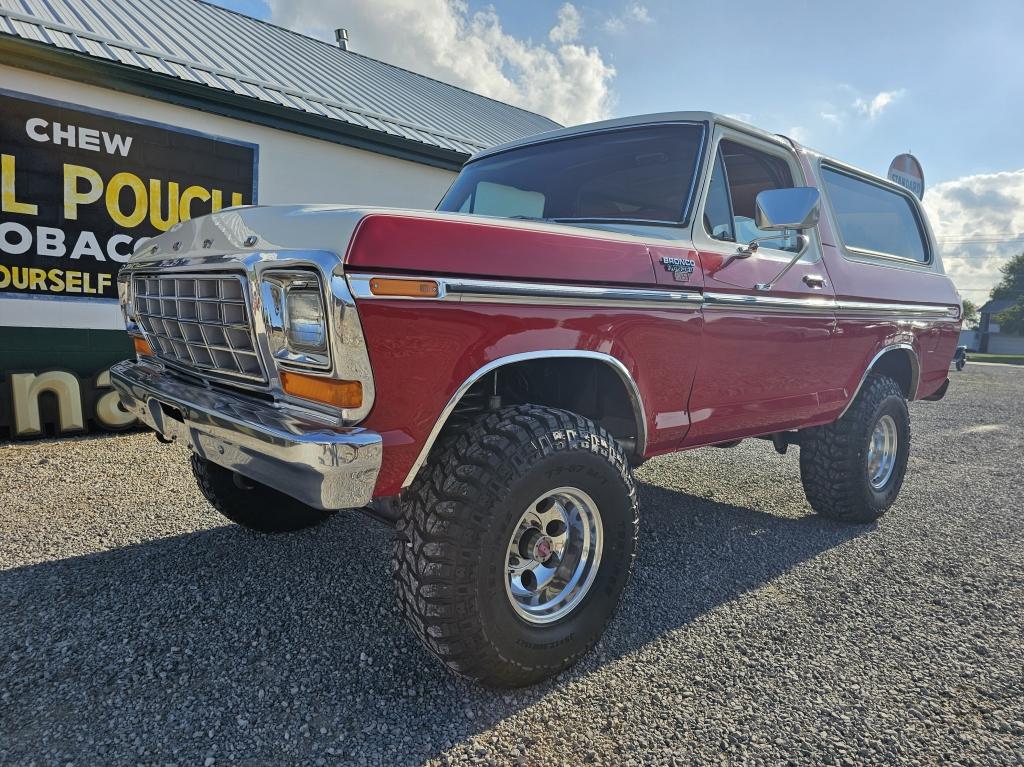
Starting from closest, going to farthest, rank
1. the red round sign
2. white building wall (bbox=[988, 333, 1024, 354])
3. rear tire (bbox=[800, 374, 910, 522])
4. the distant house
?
rear tire (bbox=[800, 374, 910, 522]), the red round sign, the distant house, white building wall (bbox=[988, 333, 1024, 354])

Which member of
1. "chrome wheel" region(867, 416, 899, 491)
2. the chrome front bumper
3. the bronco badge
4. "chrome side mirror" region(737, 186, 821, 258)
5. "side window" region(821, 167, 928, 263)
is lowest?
"chrome wheel" region(867, 416, 899, 491)

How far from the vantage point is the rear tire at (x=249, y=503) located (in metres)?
3.02

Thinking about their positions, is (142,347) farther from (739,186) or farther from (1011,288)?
(1011,288)

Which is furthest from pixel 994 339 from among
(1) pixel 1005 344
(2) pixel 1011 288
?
(2) pixel 1011 288

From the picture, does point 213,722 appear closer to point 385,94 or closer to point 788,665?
point 788,665

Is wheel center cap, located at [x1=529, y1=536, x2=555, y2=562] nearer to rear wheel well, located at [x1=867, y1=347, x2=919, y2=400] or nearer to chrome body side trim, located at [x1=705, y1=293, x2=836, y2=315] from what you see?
chrome body side trim, located at [x1=705, y1=293, x2=836, y2=315]

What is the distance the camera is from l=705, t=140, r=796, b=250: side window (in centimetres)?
290

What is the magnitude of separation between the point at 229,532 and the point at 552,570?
78.4 inches

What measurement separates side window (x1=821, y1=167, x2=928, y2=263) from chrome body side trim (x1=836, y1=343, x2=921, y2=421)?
24.7 inches

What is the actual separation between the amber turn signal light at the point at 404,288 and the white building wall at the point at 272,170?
5107 millimetres

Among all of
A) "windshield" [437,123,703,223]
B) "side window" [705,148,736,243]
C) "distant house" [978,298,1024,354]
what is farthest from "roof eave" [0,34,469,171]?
"distant house" [978,298,1024,354]

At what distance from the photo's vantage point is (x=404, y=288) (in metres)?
1.79

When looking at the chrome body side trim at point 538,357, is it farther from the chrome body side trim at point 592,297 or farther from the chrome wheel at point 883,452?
the chrome wheel at point 883,452

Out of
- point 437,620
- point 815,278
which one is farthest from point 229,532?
point 815,278
